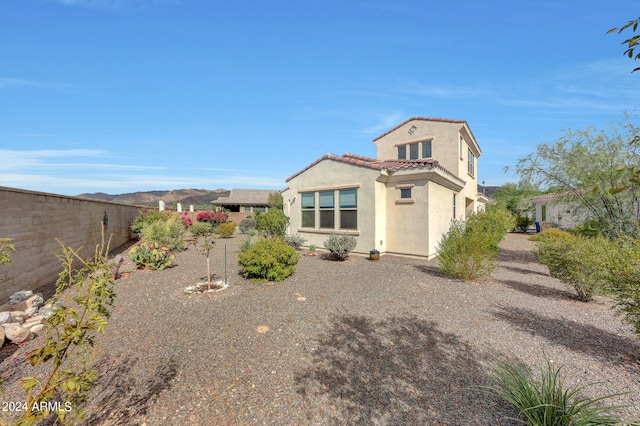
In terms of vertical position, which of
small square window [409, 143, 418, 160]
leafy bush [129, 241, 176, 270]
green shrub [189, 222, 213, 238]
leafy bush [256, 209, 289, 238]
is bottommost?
leafy bush [129, 241, 176, 270]

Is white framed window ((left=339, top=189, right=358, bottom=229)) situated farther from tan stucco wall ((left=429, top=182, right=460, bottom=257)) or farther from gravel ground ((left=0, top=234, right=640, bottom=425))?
gravel ground ((left=0, top=234, right=640, bottom=425))

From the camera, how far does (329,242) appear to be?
10.9 meters

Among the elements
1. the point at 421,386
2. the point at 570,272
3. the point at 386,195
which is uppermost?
the point at 386,195

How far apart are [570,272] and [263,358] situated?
739 cm

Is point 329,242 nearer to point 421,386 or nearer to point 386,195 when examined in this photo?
point 386,195

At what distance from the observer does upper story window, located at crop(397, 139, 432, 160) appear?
1605 centimetres

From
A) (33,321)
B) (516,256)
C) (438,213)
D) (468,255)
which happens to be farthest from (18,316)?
(516,256)

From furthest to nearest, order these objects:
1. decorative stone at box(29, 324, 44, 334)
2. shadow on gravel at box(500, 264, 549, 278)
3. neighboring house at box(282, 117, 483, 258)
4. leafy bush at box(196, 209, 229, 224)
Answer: leafy bush at box(196, 209, 229, 224)
neighboring house at box(282, 117, 483, 258)
shadow on gravel at box(500, 264, 549, 278)
decorative stone at box(29, 324, 44, 334)

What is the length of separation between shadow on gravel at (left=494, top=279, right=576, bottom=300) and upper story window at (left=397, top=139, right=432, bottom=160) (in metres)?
9.81

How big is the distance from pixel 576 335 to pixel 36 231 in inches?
508

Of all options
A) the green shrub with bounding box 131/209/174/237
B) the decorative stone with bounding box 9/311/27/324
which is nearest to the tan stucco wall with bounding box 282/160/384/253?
the green shrub with bounding box 131/209/174/237

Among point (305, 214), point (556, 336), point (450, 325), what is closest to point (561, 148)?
point (556, 336)

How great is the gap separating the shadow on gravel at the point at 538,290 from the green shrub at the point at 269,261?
6.49 m

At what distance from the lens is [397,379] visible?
11.3 feet
